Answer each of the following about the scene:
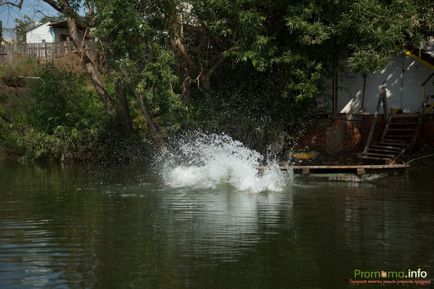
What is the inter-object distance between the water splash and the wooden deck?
2.66ft

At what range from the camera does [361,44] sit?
18125mm

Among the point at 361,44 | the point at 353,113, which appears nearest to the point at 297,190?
the point at 361,44

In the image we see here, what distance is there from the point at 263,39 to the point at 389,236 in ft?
31.2

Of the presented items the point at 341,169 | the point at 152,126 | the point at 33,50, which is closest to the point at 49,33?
the point at 33,50

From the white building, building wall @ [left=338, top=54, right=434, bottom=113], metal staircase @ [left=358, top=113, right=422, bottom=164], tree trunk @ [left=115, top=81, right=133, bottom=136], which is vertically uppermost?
the white building

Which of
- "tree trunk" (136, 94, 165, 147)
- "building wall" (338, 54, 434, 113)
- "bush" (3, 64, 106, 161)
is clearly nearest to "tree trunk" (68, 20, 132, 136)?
"bush" (3, 64, 106, 161)

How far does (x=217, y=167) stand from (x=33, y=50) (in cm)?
2101

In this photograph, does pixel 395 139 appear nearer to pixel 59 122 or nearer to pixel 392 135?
pixel 392 135

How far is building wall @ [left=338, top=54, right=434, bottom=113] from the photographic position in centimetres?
2294

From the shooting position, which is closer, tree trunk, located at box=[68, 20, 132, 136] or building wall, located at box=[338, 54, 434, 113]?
tree trunk, located at box=[68, 20, 132, 136]

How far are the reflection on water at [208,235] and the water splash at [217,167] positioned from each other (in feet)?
2.08

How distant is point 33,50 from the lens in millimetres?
33938

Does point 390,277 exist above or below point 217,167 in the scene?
below

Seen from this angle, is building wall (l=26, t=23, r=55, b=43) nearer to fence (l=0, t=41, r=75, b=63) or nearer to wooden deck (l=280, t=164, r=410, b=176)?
fence (l=0, t=41, r=75, b=63)
